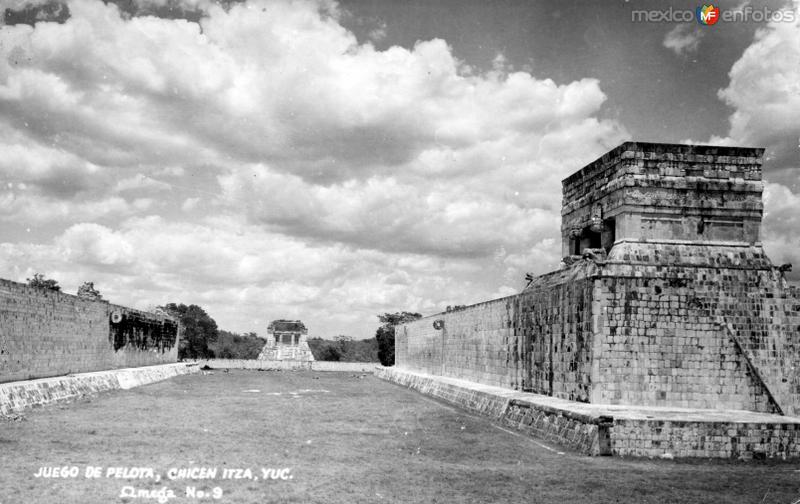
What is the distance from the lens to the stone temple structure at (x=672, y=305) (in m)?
11.7

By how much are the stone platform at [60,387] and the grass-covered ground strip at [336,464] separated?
459 millimetres

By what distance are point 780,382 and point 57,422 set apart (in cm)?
1294

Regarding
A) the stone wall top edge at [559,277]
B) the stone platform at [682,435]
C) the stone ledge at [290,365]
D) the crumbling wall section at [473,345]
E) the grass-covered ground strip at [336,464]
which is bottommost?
the stone ledge at [290,365]

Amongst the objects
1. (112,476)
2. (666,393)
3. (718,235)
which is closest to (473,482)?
(112,476)

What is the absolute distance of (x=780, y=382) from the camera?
11977 millimetres

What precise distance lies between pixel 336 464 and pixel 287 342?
4429cm

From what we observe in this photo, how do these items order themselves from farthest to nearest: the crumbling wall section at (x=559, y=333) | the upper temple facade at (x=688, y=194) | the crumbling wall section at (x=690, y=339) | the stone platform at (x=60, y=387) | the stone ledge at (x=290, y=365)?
the stone ledge at (x=290, y=365) → the upper temple facade at (x=688, y=194) → the stone platform at (x=60, y=387) → the crumbling wall section at (x=559, y=333) → the crumbling wall section at (x=690, y=339)

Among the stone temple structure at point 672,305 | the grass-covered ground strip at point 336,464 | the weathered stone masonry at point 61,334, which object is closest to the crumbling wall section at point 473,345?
the stone temple structure at point 672,305

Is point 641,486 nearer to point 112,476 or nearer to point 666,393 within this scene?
point 666,393

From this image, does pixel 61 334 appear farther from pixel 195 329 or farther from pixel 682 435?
pixel 195 329

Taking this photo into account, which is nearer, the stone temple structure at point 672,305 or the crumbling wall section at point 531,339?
the stone temple structure at point 672,305

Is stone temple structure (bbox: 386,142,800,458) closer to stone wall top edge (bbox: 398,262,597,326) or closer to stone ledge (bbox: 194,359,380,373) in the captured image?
stone wall top edge (bbox: 398,262,597,326)

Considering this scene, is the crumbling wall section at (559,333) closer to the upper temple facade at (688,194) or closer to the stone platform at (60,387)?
the upper temple facade at (688,194)

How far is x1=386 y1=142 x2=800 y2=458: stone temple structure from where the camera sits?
38.4ft
